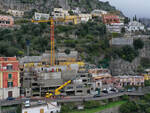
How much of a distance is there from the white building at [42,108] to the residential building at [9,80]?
3.30m

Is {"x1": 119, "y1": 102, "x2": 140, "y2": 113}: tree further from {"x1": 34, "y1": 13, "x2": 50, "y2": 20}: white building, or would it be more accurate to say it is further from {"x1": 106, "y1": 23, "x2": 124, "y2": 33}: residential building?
{"x1": 34, "y1": 13, "x2": 50, "y2": 20}: white building

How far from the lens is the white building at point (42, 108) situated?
18.3 meters

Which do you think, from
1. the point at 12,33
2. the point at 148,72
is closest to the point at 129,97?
the point at 148,72

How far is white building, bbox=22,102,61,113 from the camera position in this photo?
18344mm

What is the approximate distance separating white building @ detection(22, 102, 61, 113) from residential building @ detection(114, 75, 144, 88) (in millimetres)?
10089

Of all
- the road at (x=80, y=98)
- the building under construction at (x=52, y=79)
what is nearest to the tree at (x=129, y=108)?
the road at (x=80, y=98)

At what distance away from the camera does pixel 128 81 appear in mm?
26875

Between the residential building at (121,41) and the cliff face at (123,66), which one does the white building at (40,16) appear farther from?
the cliff face at (123,66)

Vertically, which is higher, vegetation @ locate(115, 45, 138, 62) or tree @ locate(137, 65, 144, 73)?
vegetation @ locate(115, 45, 138, 62)

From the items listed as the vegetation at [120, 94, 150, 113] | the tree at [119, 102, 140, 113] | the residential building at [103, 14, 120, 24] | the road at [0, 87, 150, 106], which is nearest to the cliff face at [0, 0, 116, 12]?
the residential building at [103, 14, 120, 24]

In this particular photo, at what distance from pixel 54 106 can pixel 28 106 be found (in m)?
2.50

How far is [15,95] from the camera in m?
21.0

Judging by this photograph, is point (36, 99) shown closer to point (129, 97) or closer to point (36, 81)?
point (36, 81)

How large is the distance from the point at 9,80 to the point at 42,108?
4.83 metres
